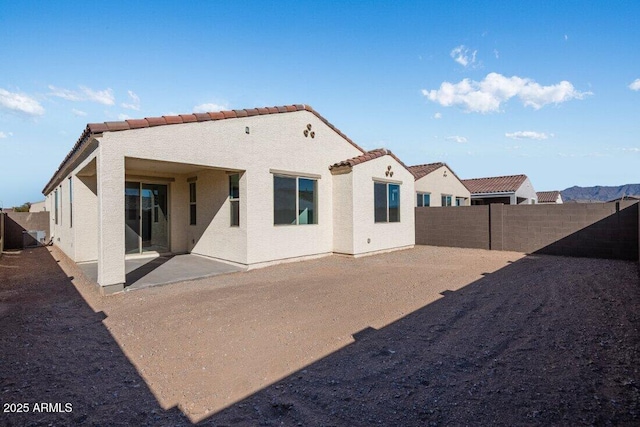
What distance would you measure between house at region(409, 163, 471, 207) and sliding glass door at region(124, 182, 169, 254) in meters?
12.3

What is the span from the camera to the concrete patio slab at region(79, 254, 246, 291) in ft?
24.9

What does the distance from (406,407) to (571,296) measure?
5280 millimetres

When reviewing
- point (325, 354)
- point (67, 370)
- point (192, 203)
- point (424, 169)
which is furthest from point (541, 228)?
point (67, 370)

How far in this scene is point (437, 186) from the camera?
1906cm

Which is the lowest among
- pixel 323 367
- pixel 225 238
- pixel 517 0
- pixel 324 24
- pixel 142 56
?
pixel 323 367

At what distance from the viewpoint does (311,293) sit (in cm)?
670

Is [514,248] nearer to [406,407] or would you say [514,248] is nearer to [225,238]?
[225,238]

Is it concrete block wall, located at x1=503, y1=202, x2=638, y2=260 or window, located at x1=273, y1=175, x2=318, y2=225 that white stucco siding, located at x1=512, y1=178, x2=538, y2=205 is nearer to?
concrete block wall, located at x1=503, y1=202, x2=638, y2=260

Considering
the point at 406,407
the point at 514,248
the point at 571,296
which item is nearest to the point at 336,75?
the point at 514,248

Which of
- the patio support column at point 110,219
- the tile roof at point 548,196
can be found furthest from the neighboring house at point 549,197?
the patio support column at point 110,219

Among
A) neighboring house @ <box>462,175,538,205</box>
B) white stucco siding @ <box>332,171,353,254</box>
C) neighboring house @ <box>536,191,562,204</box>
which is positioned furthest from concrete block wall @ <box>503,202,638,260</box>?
neighboring house @ <box>536,191,562,204</box>

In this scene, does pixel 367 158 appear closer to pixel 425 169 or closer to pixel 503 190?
pixel 425 169

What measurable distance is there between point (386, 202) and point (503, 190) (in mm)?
12937

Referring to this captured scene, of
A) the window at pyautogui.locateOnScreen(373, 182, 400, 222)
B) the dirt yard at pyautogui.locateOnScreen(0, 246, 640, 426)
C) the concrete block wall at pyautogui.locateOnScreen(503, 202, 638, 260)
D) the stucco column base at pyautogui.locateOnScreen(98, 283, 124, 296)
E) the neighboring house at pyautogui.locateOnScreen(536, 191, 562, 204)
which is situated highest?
the neighboring house at pyautogui.locateOnScreen(536, 191, 562, 204)
